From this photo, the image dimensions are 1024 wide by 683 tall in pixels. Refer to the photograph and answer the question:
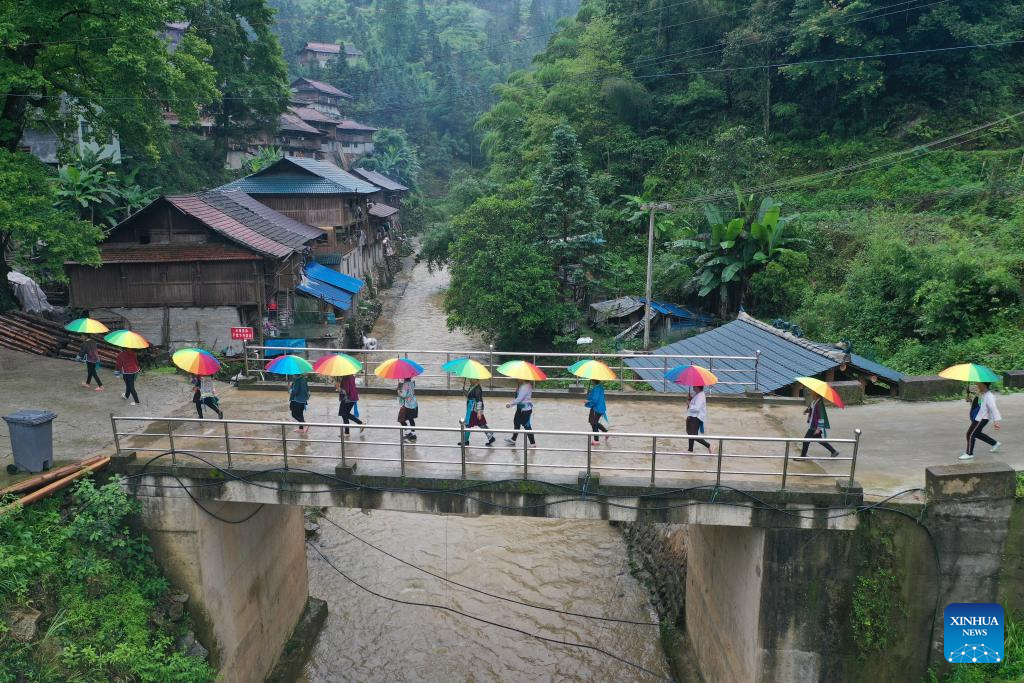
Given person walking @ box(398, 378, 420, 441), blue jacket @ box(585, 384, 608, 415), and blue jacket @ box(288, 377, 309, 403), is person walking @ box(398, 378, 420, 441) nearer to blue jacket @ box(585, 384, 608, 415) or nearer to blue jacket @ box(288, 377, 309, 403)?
blue jacket @ box(288, 377, 309, 403)

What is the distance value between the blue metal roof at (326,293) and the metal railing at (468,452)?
58.7 feet

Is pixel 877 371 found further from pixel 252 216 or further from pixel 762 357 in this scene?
pixel 252 216

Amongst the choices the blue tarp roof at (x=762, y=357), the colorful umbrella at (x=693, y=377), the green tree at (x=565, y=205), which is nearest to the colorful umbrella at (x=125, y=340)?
the colorful umbrella at (x=693, y=377)

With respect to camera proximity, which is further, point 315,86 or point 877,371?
point 315,86

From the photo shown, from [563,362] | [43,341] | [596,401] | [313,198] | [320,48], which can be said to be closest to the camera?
[596,401]

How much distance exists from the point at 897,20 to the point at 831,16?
406cm

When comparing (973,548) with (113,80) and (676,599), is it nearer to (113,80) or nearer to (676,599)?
(676,599)

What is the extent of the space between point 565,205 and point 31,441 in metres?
22.5

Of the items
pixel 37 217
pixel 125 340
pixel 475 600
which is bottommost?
pixel 475 600

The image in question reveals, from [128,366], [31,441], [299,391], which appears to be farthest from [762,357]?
[31,441]

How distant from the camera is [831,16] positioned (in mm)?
33844

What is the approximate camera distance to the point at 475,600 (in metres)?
16.2

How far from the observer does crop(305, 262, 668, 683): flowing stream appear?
14.2 m

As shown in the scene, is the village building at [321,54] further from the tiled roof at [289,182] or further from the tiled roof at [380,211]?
the tiled roof at [289,182]
